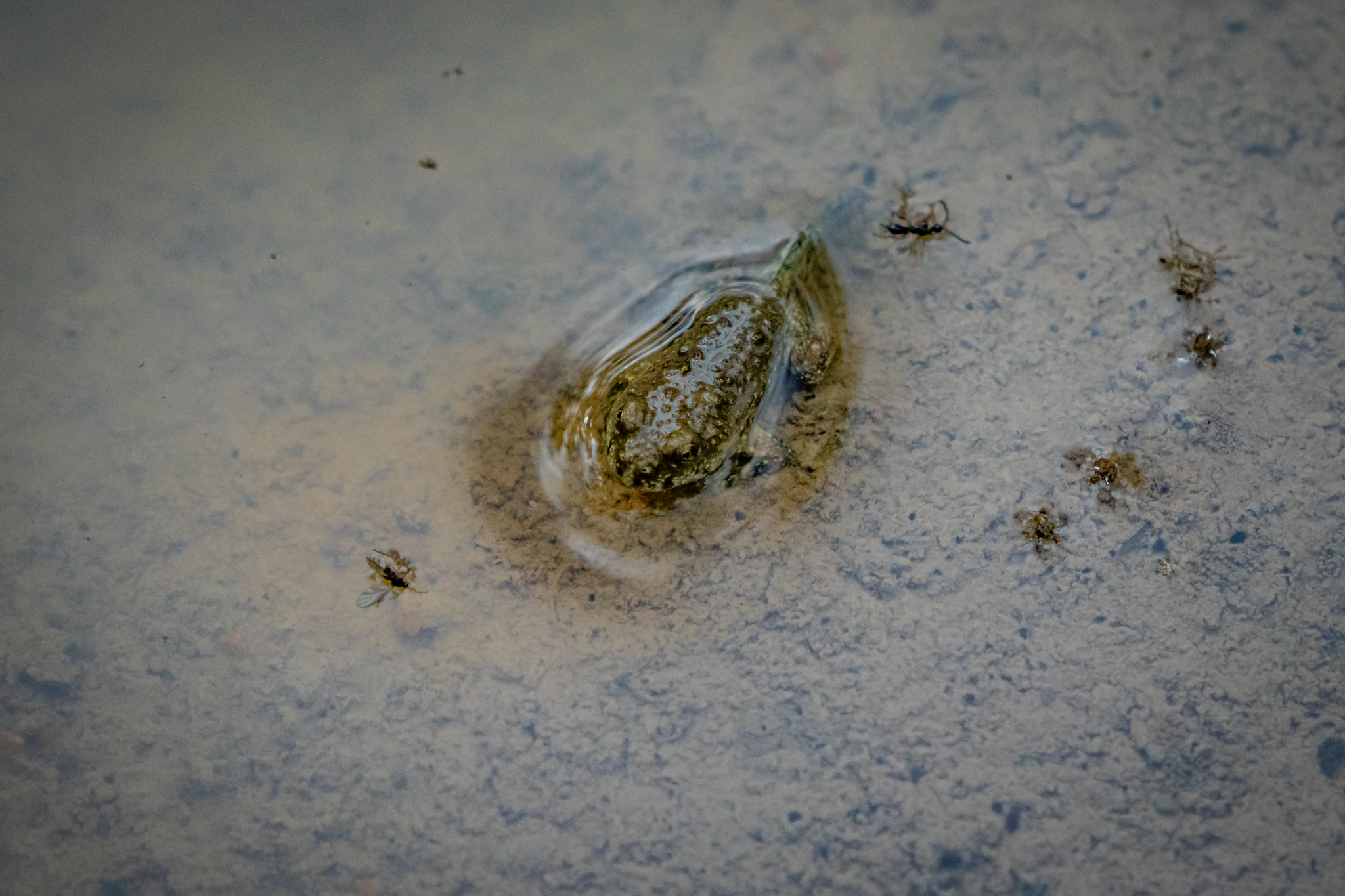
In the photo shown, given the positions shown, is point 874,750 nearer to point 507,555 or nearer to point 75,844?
point 507,555

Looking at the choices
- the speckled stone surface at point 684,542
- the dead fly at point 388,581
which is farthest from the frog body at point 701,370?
the dead fly at point 388,581

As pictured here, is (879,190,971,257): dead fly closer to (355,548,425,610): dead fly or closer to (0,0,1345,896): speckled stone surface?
(0,0,1345,896): speckled stone surface

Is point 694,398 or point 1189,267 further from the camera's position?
point 1189,267

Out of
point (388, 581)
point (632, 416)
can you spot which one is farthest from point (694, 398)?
point (388, 581)

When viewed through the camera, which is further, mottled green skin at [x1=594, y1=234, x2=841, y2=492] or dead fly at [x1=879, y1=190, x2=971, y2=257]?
dead fly at [x1=879, y1=190, x2=971, y2=257]

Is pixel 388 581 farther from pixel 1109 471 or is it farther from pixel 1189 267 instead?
pixel 1189 267

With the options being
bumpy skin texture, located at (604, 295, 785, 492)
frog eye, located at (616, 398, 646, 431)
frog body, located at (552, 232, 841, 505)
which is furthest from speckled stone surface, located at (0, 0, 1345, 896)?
frog eye, located at (616, 398, 646, 431)

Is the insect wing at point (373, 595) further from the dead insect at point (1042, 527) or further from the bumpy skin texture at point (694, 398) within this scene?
the dead insect at point (1042, 527)
